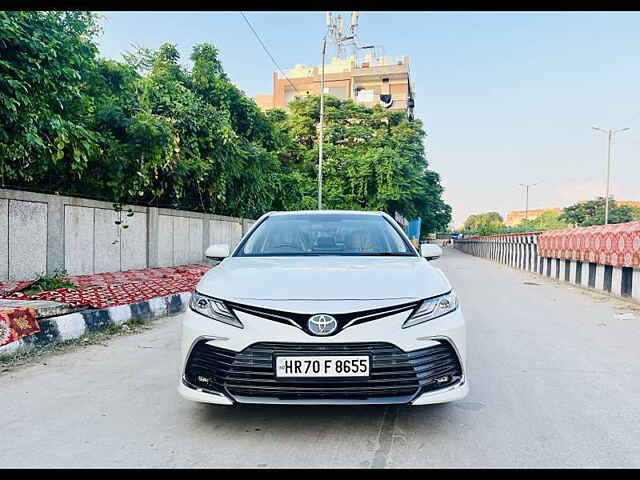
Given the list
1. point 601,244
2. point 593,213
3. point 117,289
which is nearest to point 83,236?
point 117,289

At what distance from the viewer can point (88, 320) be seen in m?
5.67

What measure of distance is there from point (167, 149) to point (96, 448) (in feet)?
29.5

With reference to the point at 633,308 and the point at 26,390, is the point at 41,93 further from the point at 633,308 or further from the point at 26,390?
the point at 633,308

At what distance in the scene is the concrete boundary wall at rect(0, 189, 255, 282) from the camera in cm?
850

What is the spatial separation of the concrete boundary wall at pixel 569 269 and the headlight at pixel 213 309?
8353 mm

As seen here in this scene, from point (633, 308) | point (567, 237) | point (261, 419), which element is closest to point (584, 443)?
point (261, 419)

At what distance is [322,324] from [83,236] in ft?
29.3

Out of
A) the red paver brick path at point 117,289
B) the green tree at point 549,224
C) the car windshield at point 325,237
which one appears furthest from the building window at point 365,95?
the car windshield at point 325,237

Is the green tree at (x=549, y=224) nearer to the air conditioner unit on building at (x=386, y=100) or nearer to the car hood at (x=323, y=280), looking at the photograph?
the air conditioner unit on building at (x=386, y=100)

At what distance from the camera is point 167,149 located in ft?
35.7

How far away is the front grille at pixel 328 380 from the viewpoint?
2.67 m

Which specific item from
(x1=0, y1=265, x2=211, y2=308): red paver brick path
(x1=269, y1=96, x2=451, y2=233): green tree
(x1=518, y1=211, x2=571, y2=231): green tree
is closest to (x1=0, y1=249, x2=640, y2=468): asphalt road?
(x1=0, y1=265, x2=211, y2=308): red paver brick path

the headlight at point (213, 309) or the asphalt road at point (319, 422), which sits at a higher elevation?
the headlight at point (213, 309)

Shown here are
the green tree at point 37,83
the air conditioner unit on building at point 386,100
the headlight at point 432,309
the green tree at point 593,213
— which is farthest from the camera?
the green tree at point 593,213
